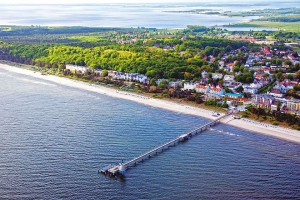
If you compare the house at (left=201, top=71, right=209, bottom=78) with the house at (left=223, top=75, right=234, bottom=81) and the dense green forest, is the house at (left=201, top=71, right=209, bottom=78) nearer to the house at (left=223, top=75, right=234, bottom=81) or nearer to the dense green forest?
the dense green forest

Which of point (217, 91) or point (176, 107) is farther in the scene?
point (217, 91)

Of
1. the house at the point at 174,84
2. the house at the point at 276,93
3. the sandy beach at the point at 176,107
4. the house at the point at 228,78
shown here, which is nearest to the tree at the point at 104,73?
the sandy beach at the point at 176,107

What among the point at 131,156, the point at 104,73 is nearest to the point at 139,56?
the point at 104,73

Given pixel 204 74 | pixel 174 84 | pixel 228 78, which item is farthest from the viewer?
pixel 204 74

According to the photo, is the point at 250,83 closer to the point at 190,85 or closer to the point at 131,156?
the point at 190,85

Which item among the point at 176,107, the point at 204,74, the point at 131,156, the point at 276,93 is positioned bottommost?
the point at 131,156

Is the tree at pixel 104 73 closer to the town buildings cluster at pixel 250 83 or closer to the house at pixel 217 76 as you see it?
the town buildings cluster at pixel 250 83

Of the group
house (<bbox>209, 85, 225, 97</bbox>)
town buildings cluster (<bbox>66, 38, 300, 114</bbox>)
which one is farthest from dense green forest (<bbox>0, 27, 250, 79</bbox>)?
house (<bbox>209, 85, 225, 97</bbox>)
